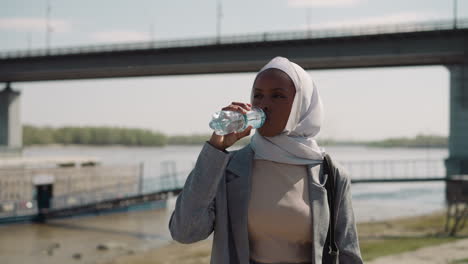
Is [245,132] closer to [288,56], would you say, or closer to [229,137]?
[229,137]

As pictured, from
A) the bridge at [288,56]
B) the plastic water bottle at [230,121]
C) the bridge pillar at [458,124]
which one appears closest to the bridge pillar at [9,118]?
the bridge at [288,56]

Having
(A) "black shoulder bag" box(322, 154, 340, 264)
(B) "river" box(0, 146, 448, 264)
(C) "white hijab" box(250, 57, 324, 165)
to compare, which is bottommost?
(B) "river" box(0, 146, 448, 264)

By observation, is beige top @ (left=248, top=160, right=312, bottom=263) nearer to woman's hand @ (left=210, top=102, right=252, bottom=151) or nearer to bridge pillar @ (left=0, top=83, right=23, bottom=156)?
woman's hand @ (left=210, top=102, right=252, bottom=151)

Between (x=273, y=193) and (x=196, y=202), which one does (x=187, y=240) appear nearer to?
(x=196, y=202)

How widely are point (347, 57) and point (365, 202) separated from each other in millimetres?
8894

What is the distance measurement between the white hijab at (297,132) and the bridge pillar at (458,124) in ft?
→ 103

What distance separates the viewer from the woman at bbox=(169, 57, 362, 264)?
2.09 m

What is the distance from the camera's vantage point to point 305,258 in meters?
2.20

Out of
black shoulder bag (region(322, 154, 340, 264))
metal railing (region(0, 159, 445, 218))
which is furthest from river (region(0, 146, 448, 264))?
black shoulder bag (region(322, 154, 340, 264))

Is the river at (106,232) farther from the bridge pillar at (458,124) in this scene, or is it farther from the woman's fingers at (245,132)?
the woman's fingers at (245,132)

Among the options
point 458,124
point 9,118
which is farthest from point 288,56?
point 9,118

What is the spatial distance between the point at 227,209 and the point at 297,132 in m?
0.47

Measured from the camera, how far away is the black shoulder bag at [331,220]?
7.52 feet

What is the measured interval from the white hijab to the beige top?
87 millimetres
